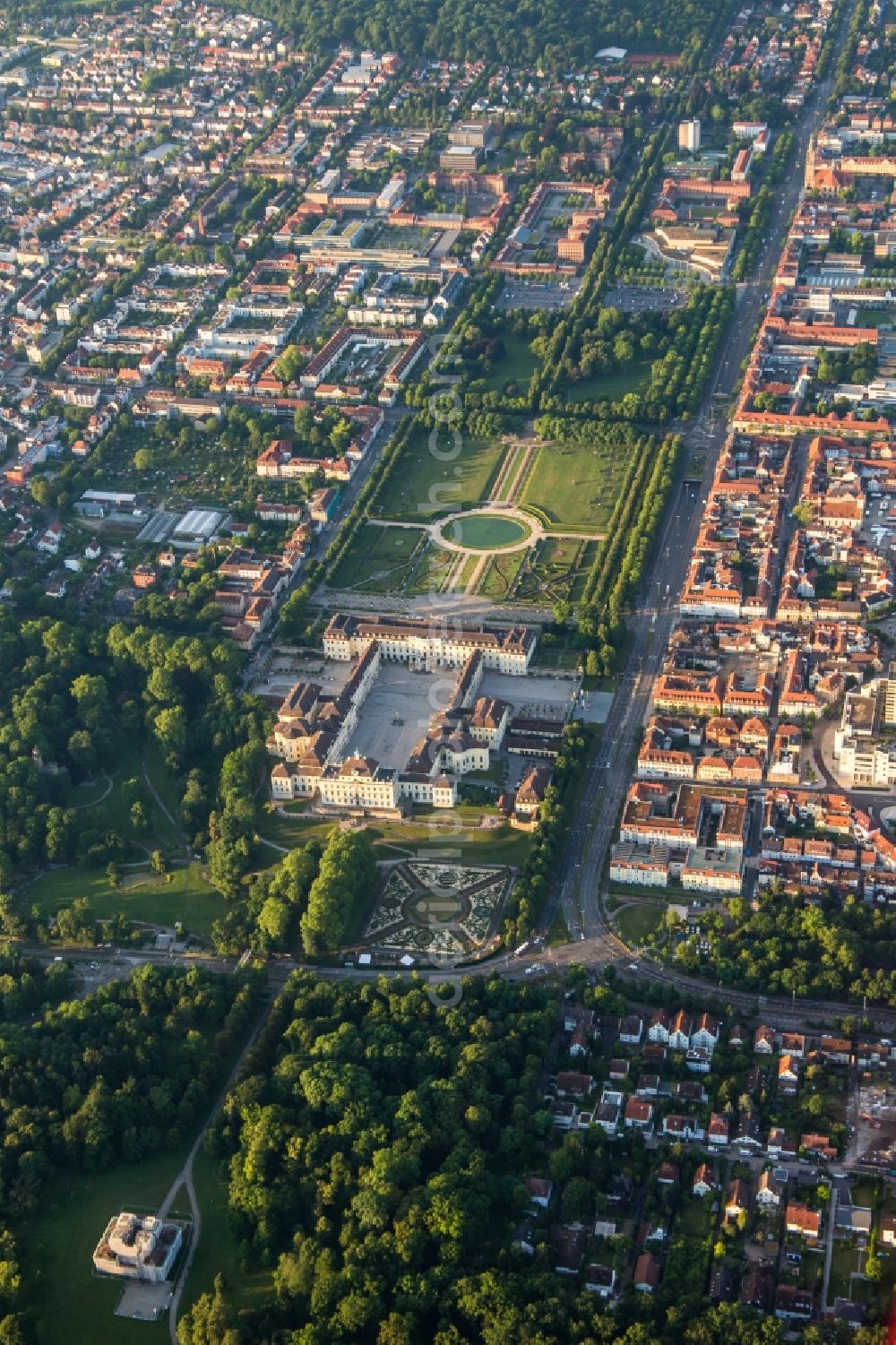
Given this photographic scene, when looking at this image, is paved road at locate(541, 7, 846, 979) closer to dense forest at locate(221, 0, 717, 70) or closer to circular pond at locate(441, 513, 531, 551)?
circular pond at locate(441, 513, 531, 551)

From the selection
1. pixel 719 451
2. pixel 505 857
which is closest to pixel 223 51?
pixel 719 451

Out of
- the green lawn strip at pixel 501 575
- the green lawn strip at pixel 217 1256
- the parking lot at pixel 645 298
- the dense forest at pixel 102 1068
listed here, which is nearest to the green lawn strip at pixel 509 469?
the green lawn strip at pixel 501 575

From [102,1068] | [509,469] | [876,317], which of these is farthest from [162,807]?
[876,317]

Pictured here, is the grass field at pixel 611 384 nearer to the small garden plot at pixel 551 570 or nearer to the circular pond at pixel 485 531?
the circular pond at pixel 485 531

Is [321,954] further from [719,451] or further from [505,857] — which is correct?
[719,451]

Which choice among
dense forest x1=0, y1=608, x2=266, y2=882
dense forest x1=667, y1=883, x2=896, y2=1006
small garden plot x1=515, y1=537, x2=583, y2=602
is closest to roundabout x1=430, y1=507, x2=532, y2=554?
small garden plot x1=515, y1=537, x2=583, y2=602

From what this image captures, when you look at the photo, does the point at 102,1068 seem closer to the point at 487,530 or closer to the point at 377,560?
the point at 377,560
